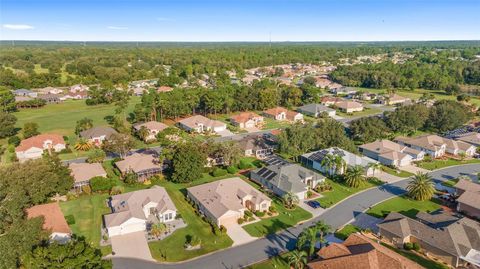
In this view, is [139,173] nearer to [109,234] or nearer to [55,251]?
[109,234]

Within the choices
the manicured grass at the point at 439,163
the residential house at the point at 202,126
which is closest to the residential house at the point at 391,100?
the manicured grass at the point at 439,163

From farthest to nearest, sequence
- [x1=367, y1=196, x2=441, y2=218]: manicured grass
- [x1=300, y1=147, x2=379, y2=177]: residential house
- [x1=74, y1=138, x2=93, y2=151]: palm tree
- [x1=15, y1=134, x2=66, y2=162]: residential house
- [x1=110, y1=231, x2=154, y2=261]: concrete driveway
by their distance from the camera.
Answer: [x1=74, y1=138, x2=93, y2=151]: palm tree, [x1=15, y1=134, x2=66, y2=162]: residential house, [x1=300, y1=147, x2=379, y2=177]: residential house, [x1=367, y1=196, x2=441, y2=218]: manicured grass, [x1=110, y1=231, x2=154, y2=261]: concrete driveway

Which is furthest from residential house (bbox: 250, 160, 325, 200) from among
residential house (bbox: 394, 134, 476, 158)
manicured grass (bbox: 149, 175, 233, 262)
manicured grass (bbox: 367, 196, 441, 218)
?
residential house (bbox: 394, 134, 476, 158)

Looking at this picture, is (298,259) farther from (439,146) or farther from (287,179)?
(439,146)

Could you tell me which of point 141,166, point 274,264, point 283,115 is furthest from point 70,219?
point 283,115

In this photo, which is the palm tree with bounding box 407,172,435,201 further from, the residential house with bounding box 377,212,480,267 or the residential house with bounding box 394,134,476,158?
the residential house with bounding box 394,134,476,158

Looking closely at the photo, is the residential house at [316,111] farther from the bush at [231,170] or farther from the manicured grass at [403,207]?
the manicured grass at [403,207]
